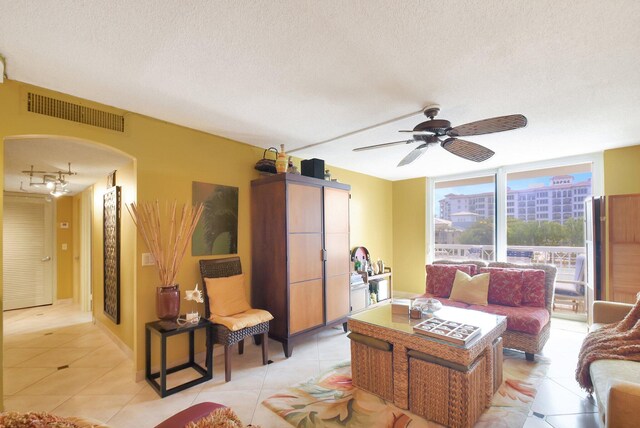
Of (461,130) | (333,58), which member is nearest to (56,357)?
(333,58)

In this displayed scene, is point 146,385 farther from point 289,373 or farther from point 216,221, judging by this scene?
point 216,221

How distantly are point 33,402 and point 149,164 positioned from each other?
7.07ft

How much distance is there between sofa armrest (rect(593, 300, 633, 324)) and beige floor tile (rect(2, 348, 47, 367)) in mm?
5783

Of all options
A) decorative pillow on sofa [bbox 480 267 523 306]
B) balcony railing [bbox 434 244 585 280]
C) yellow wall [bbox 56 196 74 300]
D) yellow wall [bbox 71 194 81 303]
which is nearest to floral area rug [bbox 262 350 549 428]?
decorative pillow on sofa [bbox 480 267 523 306]

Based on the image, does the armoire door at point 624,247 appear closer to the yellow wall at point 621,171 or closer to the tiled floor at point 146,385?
the yellow wall at point 621,171

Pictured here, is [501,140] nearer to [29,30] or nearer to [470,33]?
[470,33]

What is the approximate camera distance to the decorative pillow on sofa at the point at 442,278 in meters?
3.88

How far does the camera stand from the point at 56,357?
322 centimetres

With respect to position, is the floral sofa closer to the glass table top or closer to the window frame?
the glass table top

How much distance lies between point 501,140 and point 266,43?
3.10 metres

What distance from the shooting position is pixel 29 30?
1.58m

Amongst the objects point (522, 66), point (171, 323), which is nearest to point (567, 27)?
point (522, 66)

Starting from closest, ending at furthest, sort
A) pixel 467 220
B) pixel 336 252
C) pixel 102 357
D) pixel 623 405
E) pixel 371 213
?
1. pixel 623 405
2. pixel 102 357
3. pixel 336 252
4. pixel 467 220
5. pixel 371 213

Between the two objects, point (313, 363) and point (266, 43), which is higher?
point (266, 43)
